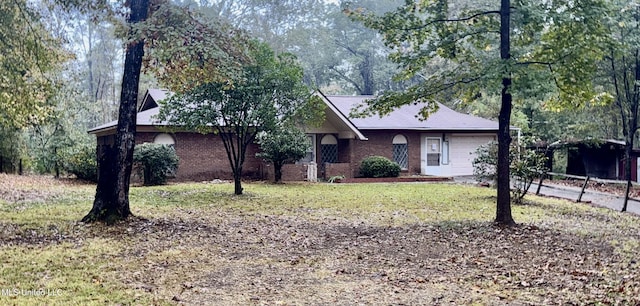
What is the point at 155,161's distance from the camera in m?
19.7

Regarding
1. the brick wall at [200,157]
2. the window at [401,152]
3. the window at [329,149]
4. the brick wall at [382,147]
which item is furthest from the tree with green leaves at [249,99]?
the window at [401,152]

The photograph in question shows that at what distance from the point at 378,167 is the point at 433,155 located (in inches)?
177

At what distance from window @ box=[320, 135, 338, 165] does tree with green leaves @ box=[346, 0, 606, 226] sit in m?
13.5

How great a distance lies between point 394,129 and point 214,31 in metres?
16.0

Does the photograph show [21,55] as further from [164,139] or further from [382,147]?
[382,147]

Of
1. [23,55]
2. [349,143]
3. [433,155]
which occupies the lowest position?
[433,155]

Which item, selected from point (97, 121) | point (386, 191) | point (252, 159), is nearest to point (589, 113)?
point (386, 191)

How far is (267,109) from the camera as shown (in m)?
16.0

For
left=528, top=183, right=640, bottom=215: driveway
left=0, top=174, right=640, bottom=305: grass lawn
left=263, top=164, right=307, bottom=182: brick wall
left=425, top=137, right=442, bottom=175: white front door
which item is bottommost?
left=0, top=174, right=640, bottom=305: grass lawn

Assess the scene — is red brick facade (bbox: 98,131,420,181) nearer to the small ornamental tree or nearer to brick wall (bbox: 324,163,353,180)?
brick wall (bbox: 324,163,353,180)

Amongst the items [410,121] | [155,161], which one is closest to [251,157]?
[155,161]

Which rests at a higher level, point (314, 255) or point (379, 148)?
point (379, 148)

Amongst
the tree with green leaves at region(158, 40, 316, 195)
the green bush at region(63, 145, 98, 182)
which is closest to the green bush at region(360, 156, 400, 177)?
the tree with green leaves at region(158, 40, 316, 195)

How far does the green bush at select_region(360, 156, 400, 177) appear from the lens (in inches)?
940
